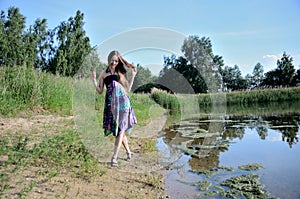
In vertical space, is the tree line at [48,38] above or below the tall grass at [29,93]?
above

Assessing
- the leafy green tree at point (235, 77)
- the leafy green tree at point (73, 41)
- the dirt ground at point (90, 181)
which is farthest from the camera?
the leafy green tree at point (235, 77)

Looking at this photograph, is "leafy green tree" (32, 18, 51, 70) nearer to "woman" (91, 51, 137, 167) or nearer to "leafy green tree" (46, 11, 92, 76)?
"leafy green tree" (46, 11, 92, 76)

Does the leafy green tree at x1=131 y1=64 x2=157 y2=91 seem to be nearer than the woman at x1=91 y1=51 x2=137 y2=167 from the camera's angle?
No

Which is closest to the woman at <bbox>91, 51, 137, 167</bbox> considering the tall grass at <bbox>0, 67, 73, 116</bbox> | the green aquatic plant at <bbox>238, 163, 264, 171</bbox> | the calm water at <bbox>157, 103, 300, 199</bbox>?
the calm water at <bbox>157, 103, 300, 199</bbox>

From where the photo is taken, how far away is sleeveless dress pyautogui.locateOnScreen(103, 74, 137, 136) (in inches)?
130

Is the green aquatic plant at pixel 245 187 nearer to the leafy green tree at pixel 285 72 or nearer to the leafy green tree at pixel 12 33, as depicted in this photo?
the leafy green tree at pixel 12 33

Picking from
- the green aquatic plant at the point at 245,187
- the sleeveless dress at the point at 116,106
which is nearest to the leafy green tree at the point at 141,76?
the sleeveless dress at the point at 116,106

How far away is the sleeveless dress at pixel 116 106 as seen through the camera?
331 cm

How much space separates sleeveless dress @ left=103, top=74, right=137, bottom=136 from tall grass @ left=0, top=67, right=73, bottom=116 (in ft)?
9.24

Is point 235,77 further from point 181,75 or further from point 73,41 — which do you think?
point 181,75

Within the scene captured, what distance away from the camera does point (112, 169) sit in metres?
3.47

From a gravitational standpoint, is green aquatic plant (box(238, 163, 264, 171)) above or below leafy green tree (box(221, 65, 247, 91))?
below

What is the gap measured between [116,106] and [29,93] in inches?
141

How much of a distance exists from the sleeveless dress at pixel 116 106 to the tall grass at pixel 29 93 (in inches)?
111
